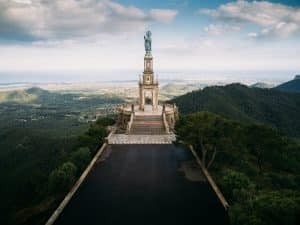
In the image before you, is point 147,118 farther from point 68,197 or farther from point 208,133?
point 68,197

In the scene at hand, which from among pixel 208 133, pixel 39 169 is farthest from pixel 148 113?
pixel 39 169

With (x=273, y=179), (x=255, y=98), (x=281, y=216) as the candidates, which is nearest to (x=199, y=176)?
(x=273, y=179)

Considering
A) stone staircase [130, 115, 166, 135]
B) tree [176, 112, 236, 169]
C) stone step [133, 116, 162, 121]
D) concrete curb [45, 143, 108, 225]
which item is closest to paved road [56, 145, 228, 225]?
concrete curb [45, 143, 108, 225]

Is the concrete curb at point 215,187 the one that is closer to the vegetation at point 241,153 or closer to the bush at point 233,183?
the vegetation at point 241,153

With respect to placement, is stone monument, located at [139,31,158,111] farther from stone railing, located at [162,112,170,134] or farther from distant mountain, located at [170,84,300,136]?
distant mountain, located at [170,84,300,136]

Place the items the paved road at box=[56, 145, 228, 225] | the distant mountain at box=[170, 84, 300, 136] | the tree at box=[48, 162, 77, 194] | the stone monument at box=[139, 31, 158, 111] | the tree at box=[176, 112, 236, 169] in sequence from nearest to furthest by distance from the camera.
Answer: the paved road at box=[56, 145, 228, 225] → the tree at box=[48, 162, 77, 194] → the tree at box=[176, 112, 236, 169] → the stone monument at box=[139, 31, 158, 111] → the distant mountain at box=[170, 84, 300, 136]
